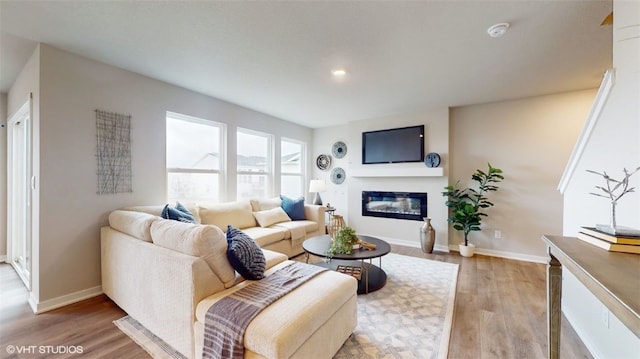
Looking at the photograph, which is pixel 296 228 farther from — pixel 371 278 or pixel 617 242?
pixel 617 242

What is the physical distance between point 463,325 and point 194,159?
375cm

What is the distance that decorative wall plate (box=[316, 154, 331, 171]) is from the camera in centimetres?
587

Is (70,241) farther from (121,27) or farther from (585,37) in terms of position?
(585,37)

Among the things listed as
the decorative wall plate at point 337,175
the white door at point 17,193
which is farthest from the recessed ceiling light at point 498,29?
the white door at point 17,193

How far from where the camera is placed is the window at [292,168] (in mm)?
5457

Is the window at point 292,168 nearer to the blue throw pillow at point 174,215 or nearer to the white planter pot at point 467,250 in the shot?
the blue throw pillow at point 174,215

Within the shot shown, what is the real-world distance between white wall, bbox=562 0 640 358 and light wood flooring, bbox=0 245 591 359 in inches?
9.3

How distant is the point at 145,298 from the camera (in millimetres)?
1940

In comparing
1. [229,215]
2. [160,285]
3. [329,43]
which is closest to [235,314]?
[160,285]

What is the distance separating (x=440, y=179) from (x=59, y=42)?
5063mm

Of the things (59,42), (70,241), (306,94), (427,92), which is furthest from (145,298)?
(427,92)

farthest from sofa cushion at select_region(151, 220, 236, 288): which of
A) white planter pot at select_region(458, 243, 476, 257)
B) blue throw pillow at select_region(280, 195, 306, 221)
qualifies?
white planter pot at select_region(458, 243, 476, 257)

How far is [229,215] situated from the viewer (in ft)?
11.7

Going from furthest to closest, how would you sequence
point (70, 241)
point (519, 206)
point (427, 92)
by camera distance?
point (519, 206) → point (427, 92) → point (70, 241)
